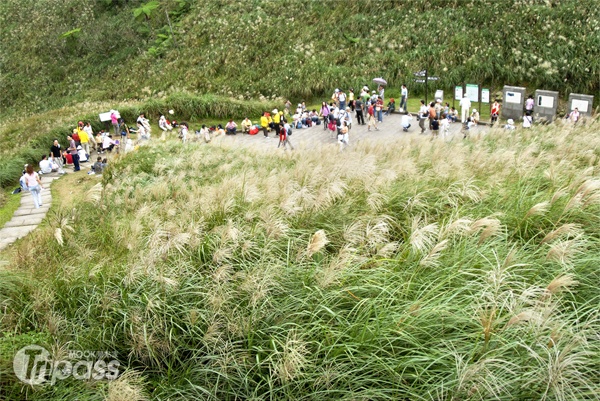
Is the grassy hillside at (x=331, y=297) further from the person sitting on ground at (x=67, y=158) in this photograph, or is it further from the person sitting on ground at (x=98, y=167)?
the person sitting on ground at (x=67, y=158)

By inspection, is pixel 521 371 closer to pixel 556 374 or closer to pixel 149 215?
pixel 556 374

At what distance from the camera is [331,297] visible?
3.42 m

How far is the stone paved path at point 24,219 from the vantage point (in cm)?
883

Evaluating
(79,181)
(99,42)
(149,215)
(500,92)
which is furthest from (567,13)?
(99,42)

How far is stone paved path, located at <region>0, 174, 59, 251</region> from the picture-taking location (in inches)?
348

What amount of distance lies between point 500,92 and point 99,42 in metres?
26.0

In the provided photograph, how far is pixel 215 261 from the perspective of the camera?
13.3 feet

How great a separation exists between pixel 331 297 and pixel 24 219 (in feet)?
28.9

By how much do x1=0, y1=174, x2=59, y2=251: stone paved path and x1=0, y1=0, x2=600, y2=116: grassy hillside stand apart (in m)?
13.2

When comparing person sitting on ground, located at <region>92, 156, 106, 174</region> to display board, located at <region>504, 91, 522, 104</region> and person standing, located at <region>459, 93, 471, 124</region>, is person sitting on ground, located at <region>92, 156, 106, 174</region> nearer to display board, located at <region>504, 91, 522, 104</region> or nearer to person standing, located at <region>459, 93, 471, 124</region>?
person standing, located at <region>459, 93, 471, 124</region>

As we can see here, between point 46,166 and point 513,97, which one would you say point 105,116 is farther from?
point 513,97

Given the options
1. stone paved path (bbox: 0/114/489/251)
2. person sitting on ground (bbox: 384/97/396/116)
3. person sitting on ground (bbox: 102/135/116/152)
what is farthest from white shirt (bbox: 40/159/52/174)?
person sitting on ground (bbox: 384/97/396/116)

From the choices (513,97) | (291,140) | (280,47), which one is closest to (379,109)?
(291,140)

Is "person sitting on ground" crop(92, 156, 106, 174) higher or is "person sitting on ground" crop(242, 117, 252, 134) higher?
"person sitting on ground" crop(92, 156, 106, 174)
